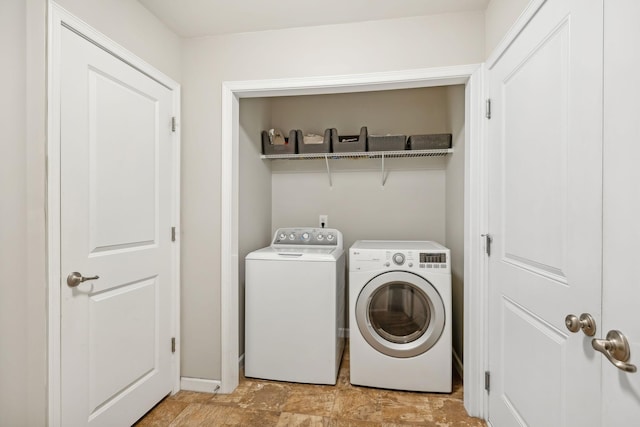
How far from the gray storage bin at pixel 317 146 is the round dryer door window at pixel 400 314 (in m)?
1.18

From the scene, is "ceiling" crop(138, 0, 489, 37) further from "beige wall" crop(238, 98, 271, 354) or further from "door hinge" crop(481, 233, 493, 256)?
"door hinge" crop(481, 233, 493, 256)

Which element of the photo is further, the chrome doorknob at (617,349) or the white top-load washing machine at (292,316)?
the white top-load washing machine at (292,316)

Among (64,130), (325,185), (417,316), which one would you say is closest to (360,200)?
(325,185)

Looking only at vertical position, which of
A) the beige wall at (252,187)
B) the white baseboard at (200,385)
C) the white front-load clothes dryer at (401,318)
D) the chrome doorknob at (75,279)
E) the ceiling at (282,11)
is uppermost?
the ceiling at (282,11)

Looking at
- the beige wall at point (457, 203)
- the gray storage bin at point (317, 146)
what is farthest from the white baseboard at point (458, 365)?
the gray storage bin at point (317, 146)

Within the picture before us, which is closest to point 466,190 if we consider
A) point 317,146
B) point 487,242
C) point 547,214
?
point 487,242

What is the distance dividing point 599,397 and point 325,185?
240cm

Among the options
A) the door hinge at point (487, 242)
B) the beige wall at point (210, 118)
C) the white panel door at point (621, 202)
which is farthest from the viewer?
the beige wall at point (210, 118)

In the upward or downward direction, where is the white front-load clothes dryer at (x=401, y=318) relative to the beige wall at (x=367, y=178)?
downward

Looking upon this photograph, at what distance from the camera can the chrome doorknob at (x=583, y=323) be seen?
88 cm

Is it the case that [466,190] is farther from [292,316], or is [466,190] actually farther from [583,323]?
[292,316]

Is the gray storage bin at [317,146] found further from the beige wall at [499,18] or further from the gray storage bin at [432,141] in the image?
the beige wall at [499,18]

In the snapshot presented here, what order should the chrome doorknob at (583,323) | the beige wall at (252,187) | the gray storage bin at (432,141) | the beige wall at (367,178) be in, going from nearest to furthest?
the chrome doorknob at (583,323) → the beige wall at (252,187) → the gray storage bin at (432,141) → the beige wall at (367,178)

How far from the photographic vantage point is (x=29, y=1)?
48.1 inches
